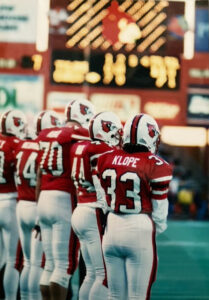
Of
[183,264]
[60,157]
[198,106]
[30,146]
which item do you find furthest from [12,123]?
[198,106]

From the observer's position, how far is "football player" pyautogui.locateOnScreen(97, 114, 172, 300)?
4.34 metres

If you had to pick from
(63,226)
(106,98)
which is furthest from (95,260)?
(106,98)

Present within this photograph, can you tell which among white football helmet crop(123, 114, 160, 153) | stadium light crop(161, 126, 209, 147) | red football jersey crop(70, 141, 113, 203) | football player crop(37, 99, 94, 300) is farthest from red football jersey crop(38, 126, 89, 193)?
stadium light crop(161, 126, 209, 147)

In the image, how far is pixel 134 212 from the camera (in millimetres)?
4371

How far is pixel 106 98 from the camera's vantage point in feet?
36.5

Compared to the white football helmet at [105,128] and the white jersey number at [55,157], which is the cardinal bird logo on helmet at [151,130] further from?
the white jersey number at [55,157]

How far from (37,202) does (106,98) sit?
5536 mm

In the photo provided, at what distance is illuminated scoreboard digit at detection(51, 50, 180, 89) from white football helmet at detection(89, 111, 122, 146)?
224 inches

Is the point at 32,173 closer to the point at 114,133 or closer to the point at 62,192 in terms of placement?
the point at 62,192

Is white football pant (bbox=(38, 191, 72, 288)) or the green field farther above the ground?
white football pant (bbox=(38, 191, 72, 288))

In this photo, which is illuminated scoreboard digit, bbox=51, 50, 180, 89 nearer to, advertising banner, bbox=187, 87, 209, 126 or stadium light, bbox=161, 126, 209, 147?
advertising banner, bbox=187, 87, 209, 126

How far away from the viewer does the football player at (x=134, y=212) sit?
14.2 ft

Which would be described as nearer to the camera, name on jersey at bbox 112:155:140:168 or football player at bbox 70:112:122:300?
name on jersey at bbox 112:155:140:168

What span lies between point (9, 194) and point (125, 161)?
→ 6.90 ft
